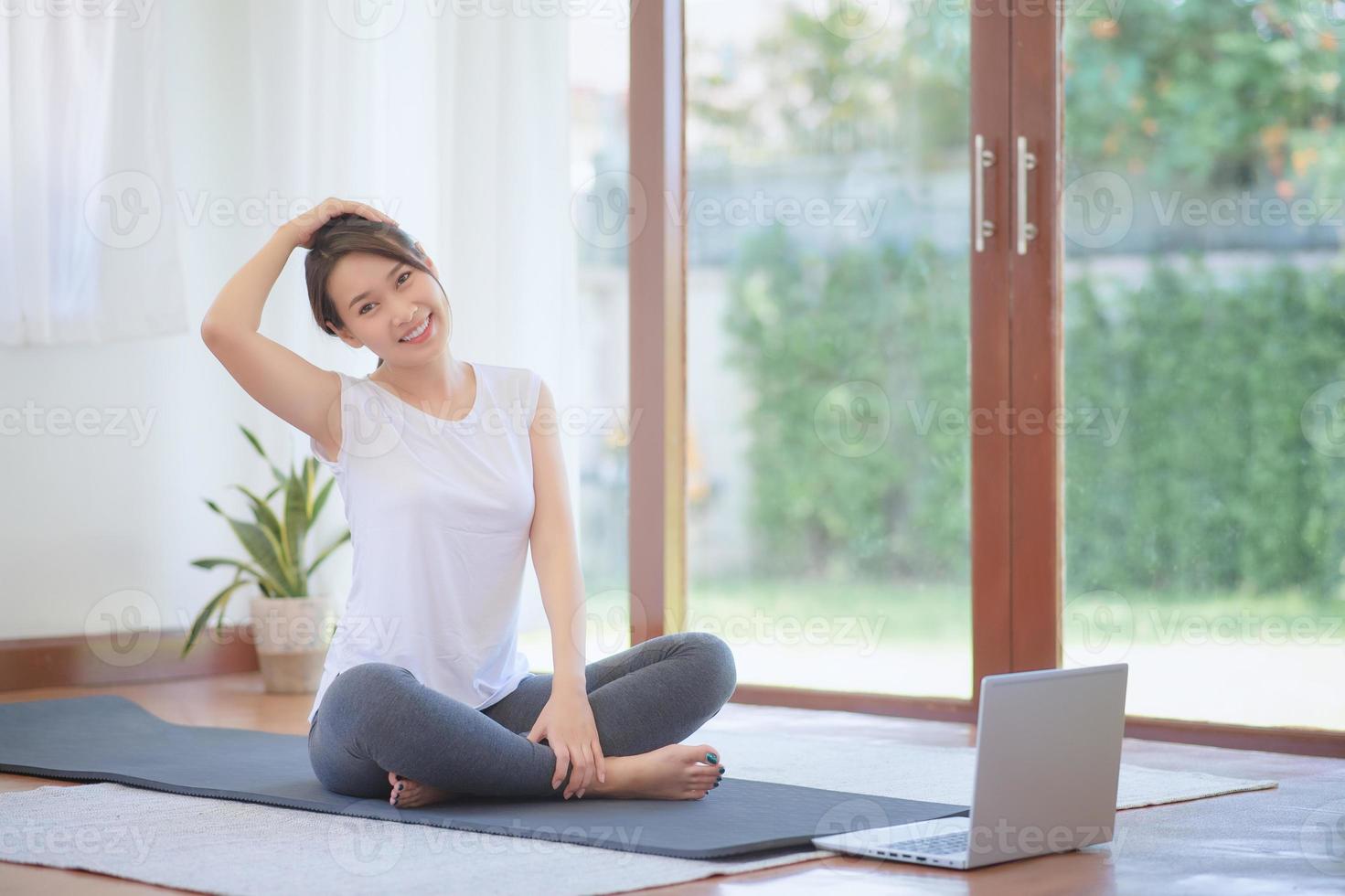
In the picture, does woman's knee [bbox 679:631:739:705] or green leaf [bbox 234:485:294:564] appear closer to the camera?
woman's knee [bbox 679:631:739:705]

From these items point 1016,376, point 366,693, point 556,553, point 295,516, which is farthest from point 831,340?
point 366,693

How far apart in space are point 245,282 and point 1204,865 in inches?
51.3

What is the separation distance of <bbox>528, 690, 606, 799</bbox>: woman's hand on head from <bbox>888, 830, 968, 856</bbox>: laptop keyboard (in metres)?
0.40

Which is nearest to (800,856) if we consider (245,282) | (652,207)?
(245,282)

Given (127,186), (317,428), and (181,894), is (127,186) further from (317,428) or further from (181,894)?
(181,894)

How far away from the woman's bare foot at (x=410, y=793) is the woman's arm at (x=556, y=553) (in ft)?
0.63

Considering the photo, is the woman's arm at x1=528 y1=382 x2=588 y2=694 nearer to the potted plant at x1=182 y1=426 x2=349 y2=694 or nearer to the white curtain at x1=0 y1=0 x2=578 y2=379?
the potted plant at x1=182 y1=426 x2=349 y2=694

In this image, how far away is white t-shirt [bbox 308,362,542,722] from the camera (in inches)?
75.4

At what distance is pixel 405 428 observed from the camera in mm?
1978

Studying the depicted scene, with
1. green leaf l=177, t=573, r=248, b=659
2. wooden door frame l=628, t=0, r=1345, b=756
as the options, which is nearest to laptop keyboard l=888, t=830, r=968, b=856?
wooden door frame l=628, t=0, r=1345, b=756

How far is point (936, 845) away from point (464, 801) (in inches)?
23.5

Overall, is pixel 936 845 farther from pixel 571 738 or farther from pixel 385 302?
pixel 385 302

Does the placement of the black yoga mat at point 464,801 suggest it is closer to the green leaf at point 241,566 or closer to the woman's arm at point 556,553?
the woman's arm at point 556,553

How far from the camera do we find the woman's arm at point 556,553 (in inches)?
75.2
